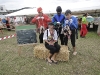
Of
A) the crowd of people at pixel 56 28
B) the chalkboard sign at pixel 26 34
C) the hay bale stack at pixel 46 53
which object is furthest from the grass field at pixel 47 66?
the chalkboard sign at pixel 26 34

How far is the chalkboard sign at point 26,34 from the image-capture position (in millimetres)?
6270

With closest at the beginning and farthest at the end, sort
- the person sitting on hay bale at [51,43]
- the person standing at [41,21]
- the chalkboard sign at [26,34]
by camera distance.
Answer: the person sitting on hay bale at [51,43] < the person standing at [41,21] < the chalkboard sign at [26,34]

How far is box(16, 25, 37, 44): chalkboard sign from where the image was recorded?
6.27m

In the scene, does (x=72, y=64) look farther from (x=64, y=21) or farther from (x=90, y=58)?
(x=64, y=21)

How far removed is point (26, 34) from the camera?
635 centimetres

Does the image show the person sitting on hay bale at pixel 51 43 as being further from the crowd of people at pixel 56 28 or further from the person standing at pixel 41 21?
the person standing at pixel 41 21

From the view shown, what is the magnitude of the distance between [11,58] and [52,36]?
71.9 inches

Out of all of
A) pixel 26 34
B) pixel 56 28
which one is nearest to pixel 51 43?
pixel 56 28

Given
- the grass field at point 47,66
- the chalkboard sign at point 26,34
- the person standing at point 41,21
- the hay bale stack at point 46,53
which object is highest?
the person standing at point 41,21

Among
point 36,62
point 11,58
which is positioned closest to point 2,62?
point 11,58

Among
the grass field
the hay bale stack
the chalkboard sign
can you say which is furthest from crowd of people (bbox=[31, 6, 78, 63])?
the grass field

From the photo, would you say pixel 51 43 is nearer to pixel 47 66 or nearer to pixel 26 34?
pixel 47 66

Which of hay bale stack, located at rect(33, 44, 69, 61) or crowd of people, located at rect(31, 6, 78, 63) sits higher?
crowd of people, located at rect(31, 6, 78, 63)

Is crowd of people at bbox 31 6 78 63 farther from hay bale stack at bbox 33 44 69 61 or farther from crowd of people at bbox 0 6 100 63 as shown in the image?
hay bale stack at bbox 33 44 69 61
